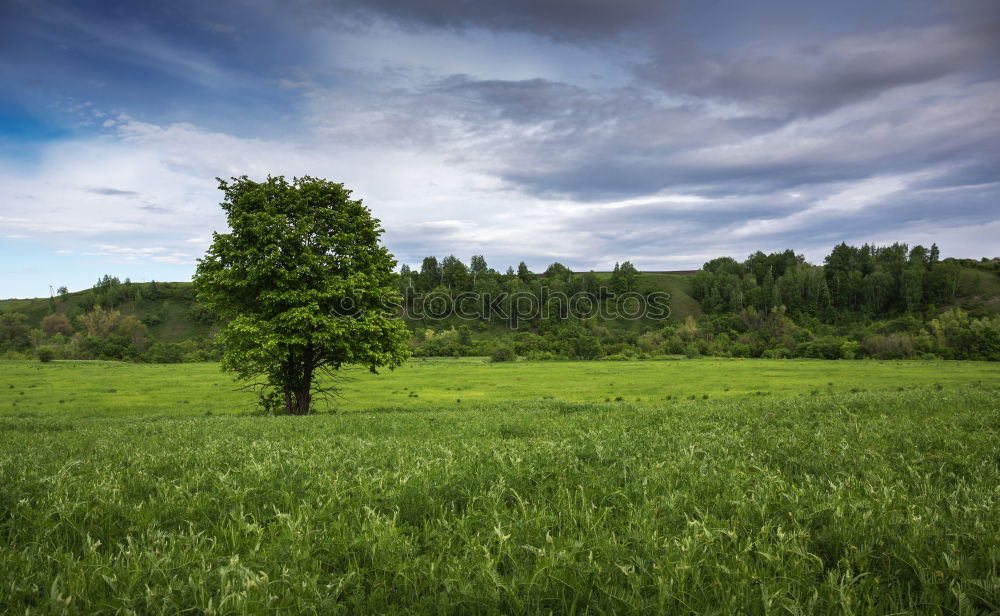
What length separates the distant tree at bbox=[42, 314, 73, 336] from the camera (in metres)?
188

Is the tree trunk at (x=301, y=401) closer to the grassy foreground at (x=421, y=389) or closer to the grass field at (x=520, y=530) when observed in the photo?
the grassy foreground at (x=421, y=389)

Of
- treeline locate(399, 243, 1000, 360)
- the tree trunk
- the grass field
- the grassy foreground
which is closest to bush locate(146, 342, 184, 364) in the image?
the grassy foreground

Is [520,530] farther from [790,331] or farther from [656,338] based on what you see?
[790,331]

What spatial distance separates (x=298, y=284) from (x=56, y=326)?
789ft

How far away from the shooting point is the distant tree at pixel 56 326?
188m

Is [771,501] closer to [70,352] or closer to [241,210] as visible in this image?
[241,210]

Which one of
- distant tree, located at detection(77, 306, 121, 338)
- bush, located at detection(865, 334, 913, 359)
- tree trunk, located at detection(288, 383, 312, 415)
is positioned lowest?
bush, located at detection(865, 334, 913, 359)

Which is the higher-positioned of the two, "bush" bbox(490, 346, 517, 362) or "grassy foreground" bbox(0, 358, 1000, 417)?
"grassy foreground" bbox(0, 358, 1000, 417)

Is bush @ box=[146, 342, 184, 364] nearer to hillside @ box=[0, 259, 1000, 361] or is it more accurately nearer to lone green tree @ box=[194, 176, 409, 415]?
hillside @ box=[0, 259, 1000, 361]

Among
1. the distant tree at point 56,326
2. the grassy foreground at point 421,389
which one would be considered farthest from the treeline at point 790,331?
the distant tree at point 56,326

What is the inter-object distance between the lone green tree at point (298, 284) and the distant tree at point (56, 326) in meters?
233

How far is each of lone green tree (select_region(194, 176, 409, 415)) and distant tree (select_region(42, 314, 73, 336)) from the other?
233185mm

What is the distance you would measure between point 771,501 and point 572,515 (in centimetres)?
206

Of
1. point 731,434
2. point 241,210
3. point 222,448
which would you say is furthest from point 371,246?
point 731,434
